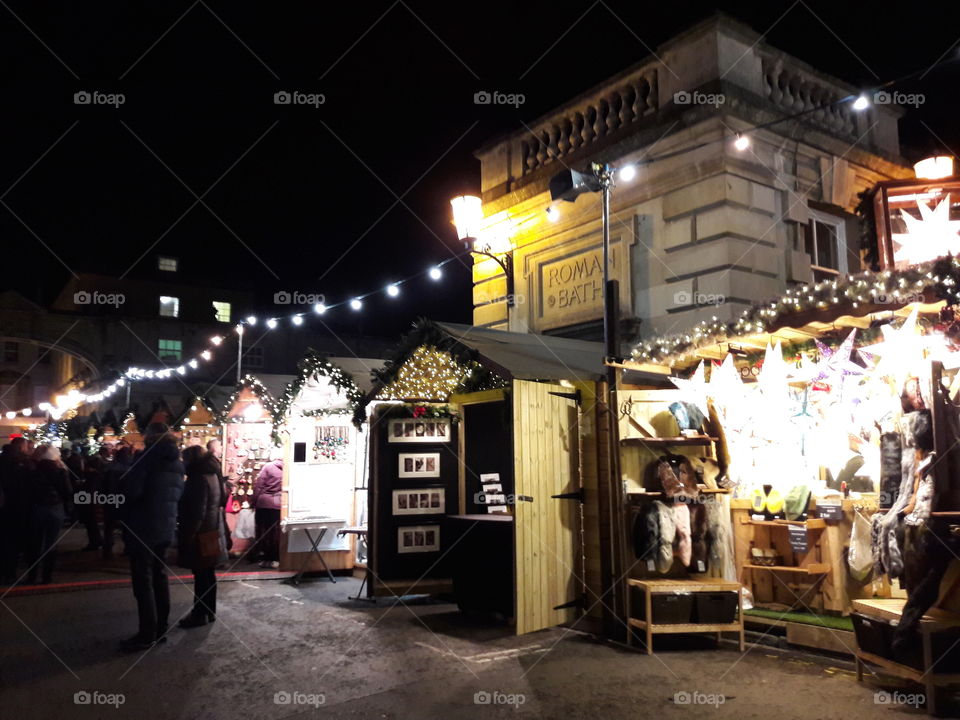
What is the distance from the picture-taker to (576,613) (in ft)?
26.3

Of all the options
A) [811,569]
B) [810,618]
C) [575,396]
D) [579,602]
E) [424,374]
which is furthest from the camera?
[424,374]

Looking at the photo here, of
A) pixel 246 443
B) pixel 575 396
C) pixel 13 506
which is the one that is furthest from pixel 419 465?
pixel 13 506

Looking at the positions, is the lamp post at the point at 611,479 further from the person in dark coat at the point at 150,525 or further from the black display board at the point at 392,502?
the person in dark coat at the point at 150,525

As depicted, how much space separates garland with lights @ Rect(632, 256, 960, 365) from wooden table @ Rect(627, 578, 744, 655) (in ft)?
8.34

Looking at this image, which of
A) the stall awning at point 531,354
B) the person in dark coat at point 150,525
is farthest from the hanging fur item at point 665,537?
the person in dark coat at point 150,525

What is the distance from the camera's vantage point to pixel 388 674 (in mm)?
6301

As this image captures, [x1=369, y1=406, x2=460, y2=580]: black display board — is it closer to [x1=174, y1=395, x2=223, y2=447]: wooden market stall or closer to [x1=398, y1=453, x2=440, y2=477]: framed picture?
[x1=398, y1=453, x2=440, y2=477]: framed picture

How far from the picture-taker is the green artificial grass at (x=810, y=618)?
6785mm

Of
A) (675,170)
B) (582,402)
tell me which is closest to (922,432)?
(582,402)

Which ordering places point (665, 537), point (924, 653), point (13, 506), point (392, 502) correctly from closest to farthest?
1. point (924, 653)
2. point (665, 537)
3. point (392, 502)
4. point (13, 506)

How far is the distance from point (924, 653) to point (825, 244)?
22.2 ft

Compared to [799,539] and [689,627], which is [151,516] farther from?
[799,539]

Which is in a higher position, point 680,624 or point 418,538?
point 418,538

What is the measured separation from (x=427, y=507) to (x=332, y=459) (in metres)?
2.80
